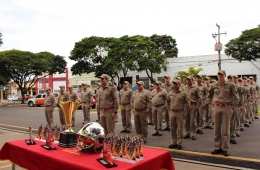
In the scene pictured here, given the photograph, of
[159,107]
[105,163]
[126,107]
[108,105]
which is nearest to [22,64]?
[126,107]

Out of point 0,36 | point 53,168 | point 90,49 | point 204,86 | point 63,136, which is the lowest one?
point 53,168

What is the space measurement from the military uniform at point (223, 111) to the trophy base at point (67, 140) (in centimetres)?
354

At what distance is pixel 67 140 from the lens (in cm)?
394

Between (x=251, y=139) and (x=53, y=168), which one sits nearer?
(x=53, y=168)

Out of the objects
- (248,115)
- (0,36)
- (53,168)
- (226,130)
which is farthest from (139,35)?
(53,168)

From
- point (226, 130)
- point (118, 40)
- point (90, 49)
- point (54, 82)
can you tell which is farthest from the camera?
point (54, 82)

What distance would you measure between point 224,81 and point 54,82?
4940 centimetres

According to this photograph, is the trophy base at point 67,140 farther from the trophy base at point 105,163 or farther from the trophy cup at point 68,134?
the trophy base at point 105,163

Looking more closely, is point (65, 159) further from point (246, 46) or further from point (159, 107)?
point (246, 46)

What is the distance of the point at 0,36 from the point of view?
13.6 m

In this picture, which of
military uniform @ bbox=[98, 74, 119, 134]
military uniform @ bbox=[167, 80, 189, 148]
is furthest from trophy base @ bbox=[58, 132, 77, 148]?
military uniform @ bbox=[167, 80, 189, 148]

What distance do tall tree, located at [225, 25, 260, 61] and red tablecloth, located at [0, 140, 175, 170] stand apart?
2719cm

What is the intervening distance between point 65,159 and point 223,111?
4025mm

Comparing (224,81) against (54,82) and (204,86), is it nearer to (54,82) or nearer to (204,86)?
(204,86)
